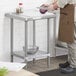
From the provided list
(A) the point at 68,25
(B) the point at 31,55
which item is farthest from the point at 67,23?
(B) the point at 31,55

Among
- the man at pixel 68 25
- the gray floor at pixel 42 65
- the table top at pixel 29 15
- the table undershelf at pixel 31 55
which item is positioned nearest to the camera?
the man at pixel 68 25

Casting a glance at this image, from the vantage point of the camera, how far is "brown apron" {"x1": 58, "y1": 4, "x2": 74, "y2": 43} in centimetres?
333

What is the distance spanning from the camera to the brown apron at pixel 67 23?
10.9 feet

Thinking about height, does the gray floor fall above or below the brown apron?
below

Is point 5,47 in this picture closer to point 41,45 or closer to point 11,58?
point 11,58

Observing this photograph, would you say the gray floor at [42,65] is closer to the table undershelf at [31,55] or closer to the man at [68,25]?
the table undershelf at [31,55]

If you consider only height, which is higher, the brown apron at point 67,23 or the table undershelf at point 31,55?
the brown apron at point 67,23

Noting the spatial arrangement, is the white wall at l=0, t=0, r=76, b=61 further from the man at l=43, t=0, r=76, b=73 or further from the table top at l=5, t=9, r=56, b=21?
the man at l=43, t=0, r=76, b=73

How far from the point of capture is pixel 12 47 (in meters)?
4.14

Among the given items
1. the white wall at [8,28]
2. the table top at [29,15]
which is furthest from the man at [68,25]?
the white wall at [8,28]

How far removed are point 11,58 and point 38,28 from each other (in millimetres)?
Answer: 694

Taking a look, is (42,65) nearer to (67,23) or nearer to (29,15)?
(29,15)

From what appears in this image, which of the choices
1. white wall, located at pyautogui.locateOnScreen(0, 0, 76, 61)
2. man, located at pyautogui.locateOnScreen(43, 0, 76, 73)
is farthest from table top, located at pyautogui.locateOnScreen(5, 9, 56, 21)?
man, located at pyautogui.locateOnScreen(43, 0, 76, 73)

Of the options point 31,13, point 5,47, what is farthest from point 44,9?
point 5,47
